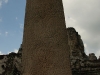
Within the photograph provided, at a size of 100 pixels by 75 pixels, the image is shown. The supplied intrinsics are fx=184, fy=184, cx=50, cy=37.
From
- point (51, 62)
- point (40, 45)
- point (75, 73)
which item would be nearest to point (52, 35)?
point (40, 45)

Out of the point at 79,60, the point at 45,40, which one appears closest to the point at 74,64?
the point at 79,60

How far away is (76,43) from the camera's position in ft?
51.8

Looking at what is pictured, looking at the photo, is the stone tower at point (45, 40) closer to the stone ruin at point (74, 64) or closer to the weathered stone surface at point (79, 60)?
the stone ruin at point (74, 64)

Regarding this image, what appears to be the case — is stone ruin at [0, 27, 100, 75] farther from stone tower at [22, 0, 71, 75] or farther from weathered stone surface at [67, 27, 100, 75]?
stone tower at [22, 0, 71, 75]

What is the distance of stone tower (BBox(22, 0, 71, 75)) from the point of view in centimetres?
272

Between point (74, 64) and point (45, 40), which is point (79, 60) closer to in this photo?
point (74, 64)

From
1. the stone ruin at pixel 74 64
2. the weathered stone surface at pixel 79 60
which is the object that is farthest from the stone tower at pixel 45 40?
the weathered stone surface at pixel 79 60

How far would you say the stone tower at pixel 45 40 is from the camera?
8.93 ft

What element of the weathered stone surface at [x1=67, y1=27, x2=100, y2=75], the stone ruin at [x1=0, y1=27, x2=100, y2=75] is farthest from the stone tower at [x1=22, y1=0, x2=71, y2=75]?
the weathered stone surface at [x1=67, y1=27, x2=100, y2=75]

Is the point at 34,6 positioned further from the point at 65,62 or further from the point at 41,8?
the point at 65,62

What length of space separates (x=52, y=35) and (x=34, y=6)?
0.66 m

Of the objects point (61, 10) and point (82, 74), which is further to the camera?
point (82, 74)

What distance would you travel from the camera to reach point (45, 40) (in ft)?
9.53

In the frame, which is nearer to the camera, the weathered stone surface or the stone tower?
the stone tower
